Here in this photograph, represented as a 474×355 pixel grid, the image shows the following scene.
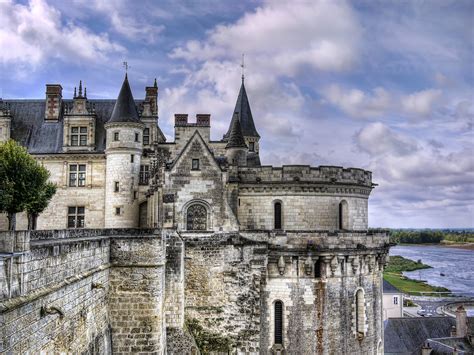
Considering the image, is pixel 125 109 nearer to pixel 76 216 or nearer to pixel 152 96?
pixel 152 96

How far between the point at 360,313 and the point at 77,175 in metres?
18.5

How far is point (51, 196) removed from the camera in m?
28.8

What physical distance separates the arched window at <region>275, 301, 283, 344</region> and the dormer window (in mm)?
16357

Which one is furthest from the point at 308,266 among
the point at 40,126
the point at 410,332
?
the point at 410,332

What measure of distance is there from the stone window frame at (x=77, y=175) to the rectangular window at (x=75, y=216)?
1477mm

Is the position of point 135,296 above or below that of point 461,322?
above

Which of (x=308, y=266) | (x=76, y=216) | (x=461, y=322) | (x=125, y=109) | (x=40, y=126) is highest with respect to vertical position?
(x=125, y=109)

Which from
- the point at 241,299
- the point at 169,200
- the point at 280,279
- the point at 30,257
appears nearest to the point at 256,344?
the point at 241,299

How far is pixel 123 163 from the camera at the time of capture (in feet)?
96.3

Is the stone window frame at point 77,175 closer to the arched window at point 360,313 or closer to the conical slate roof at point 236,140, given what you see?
the conical slate roof at point 236,140

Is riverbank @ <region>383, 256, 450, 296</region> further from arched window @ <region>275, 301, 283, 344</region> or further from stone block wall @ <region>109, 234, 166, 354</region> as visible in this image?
stone block wall @ <region>109, 234, 166, 354</region>

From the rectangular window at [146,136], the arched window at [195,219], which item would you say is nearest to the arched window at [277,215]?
the arched window at [195,219]

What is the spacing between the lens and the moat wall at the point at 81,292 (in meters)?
7.88

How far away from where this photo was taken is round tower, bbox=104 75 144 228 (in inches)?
1149
